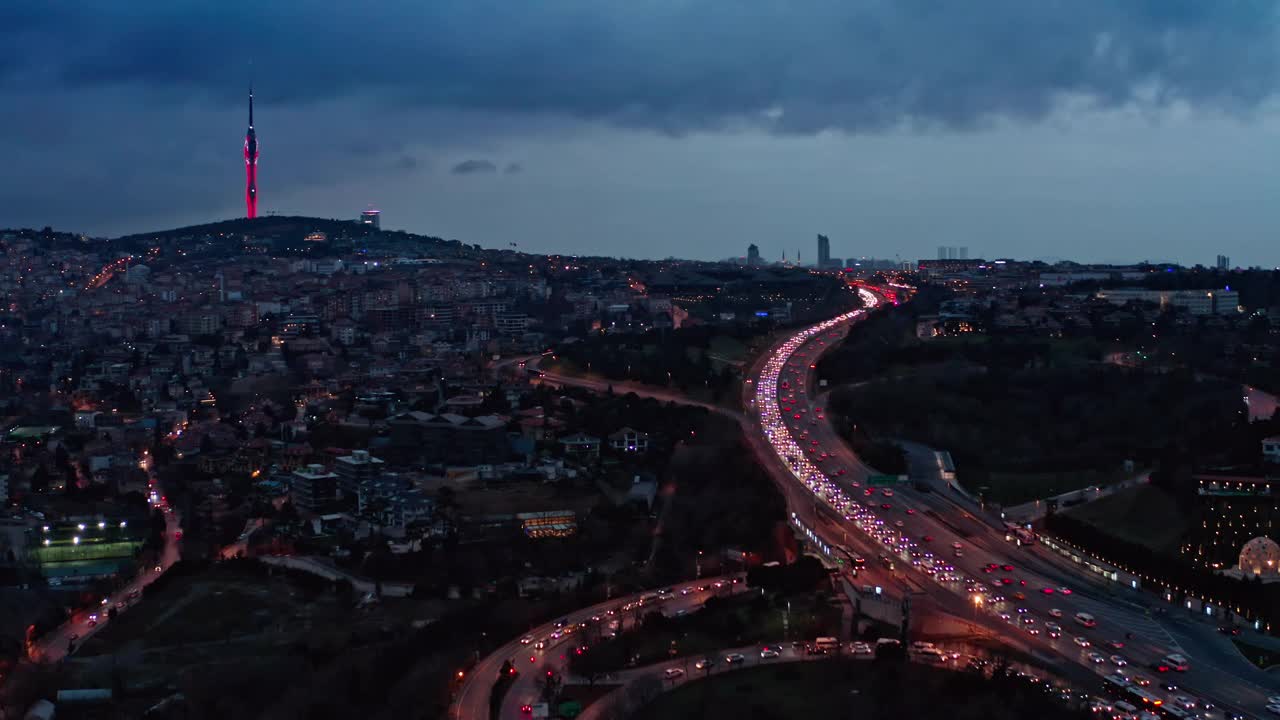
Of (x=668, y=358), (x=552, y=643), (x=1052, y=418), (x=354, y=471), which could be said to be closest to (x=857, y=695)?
(x=552, y=643)

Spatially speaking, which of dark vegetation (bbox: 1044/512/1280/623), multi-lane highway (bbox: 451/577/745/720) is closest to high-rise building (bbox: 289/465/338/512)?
multi-lane highway (bbox: 451/577/745/720)

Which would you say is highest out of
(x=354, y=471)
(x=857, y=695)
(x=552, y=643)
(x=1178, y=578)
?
(x=1178, y=578)

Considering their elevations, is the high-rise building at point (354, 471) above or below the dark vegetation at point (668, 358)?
below

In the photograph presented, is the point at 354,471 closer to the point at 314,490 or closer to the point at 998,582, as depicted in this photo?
the point at 314,490

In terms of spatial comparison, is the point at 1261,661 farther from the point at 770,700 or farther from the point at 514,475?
the point at 514,475

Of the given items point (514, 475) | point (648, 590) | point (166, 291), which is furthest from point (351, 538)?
point (166, 291)

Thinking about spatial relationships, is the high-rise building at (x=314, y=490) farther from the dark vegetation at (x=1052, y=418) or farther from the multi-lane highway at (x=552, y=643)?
the dark vegetation at (x=1052, y=418)

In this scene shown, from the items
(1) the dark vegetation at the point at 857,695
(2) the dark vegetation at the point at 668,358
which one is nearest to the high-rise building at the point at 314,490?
(2) the dark vegetation at the point at 668,358

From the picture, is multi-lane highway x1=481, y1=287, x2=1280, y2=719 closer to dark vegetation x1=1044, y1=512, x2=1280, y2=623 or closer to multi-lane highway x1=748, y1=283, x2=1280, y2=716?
multi-lane highway x1=748, y1=283, x2=1280, y2=716

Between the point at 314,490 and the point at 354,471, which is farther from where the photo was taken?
the point at 354,471
